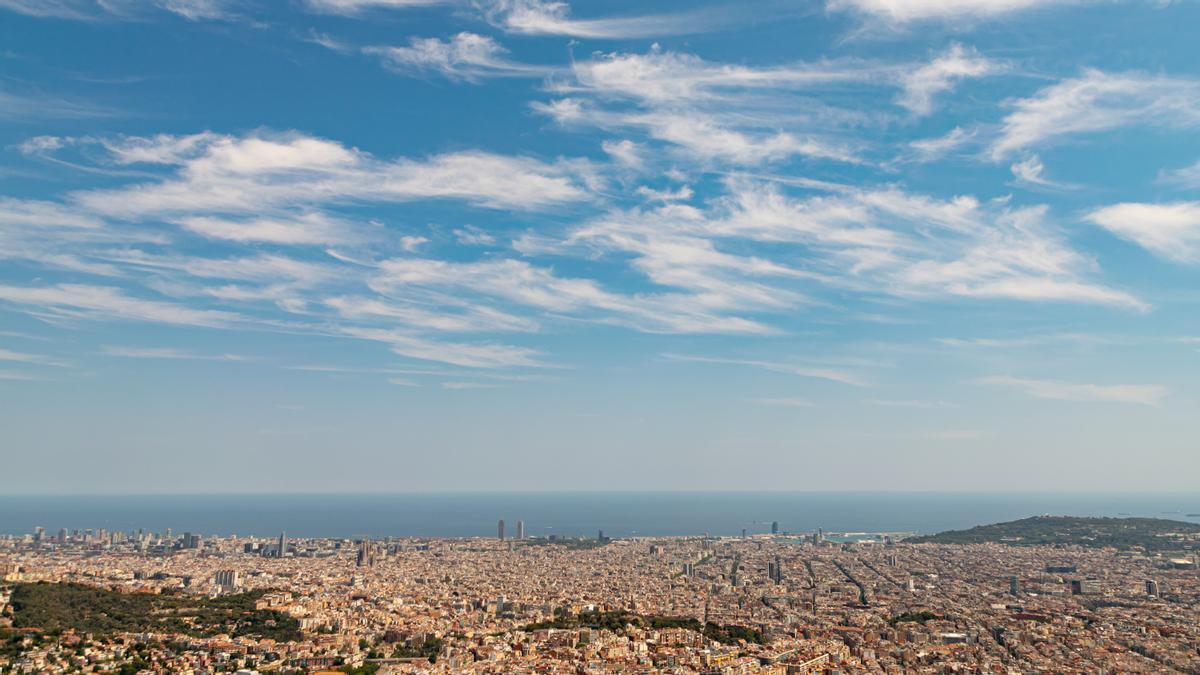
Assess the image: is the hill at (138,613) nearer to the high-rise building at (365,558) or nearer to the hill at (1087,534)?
the high-rise building at (365,558)

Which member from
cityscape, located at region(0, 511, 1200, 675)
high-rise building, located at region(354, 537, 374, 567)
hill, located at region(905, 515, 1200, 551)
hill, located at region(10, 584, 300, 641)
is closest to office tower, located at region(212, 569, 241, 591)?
cityscape, located at region(0, 511, 1200, 675)

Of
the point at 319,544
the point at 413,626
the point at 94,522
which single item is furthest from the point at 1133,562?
the point at 94,522

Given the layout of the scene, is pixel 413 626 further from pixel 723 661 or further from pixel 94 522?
pixel 94 522

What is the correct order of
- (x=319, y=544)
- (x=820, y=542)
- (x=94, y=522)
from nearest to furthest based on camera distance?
(x=319, y=544) → (x=820, y=542) → (x=94, y=522)

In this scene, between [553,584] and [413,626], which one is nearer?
[413,626]

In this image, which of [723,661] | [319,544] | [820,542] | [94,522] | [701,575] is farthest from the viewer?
[94,522]

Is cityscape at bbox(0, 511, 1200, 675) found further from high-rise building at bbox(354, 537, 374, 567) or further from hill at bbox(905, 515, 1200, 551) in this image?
hill at bbox(905, 515, 1200, 551)

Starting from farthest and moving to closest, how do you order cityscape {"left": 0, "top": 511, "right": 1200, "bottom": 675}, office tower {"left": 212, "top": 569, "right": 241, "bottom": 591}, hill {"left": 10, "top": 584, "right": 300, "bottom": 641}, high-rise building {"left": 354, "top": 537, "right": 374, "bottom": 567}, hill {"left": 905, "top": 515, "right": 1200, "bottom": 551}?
1. hill {"left": 905, "top": 515, "right": 1200, "bottom": 551}
2. high-rise building {"left": 354, "top": 537, "right": 374, "bottom": 567}
3. office tower {"left": 212, "top": 569, "right": 241, "bottom": 591}
4. hill {"left": 10, "top": 584, "right": 300, "bottom": 641}
5. cityscape {"left": 0, "top": 511, "right": 1200, "bottom": 675}
